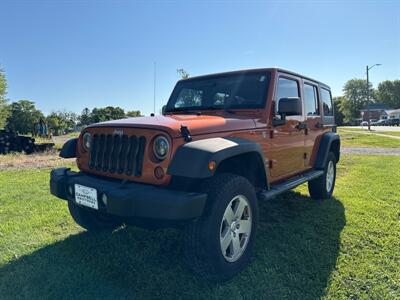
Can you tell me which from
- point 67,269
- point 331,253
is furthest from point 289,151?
point 67,269

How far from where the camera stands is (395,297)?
103 inches

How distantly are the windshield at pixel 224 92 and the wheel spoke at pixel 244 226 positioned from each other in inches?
52.7

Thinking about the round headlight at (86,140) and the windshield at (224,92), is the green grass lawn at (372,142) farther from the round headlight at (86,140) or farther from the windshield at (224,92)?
the round headlight at (86,140)

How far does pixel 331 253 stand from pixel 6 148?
14.9 meters

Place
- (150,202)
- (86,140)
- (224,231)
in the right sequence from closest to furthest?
(150,202)
(224,231)
(86,140)

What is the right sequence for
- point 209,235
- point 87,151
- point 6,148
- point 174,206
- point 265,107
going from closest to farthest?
point 174,206, point 209,235, point 87,151, point 265,107, point 6,148

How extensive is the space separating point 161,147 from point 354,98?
317ft

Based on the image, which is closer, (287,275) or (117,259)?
(287,275)

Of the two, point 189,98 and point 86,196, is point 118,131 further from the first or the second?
point 189,98

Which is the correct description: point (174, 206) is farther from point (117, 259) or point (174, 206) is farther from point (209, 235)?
point (117, 259)

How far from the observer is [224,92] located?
4.03 meters

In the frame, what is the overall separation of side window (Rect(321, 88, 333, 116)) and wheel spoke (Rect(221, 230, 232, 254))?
3673 millimetres

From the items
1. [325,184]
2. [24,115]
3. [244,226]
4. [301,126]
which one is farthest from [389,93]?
[244,226]

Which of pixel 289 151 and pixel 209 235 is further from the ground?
pixel 289 151
